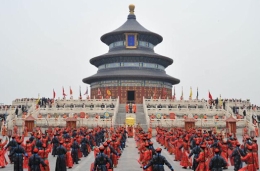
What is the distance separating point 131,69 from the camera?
53094 millimetres

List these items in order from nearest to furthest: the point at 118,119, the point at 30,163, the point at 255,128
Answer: the point at 30,163
the point at 255,128
the point at 118,119

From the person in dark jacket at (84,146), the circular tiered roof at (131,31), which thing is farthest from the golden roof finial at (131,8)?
the person in dark jacket at (84,146)

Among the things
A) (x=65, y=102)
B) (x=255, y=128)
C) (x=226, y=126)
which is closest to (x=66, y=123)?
(x=65, y=102)

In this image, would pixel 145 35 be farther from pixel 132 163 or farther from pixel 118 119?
pixel 132 163

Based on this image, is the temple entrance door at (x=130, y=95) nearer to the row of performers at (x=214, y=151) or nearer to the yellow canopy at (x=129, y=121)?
the yellow canopy at (x=129, y=121)

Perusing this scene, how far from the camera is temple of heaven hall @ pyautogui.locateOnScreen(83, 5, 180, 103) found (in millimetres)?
51031

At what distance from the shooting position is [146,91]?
168 ft

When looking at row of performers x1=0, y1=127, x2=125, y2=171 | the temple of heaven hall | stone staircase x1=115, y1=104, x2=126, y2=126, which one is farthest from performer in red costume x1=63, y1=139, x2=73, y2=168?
the temple of heaven hall

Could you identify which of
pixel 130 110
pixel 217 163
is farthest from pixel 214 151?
pixel 130 110

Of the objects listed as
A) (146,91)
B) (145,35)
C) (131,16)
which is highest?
(131,16)

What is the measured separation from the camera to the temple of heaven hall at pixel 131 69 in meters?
51.0

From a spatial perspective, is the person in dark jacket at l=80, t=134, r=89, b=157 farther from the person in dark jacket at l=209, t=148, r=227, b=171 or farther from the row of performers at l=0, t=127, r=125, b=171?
the person in dark jacket at l=209, t=148, r=227, b=171

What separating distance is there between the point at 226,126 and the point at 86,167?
2001 cm

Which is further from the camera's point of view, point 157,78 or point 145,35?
point 145,35
